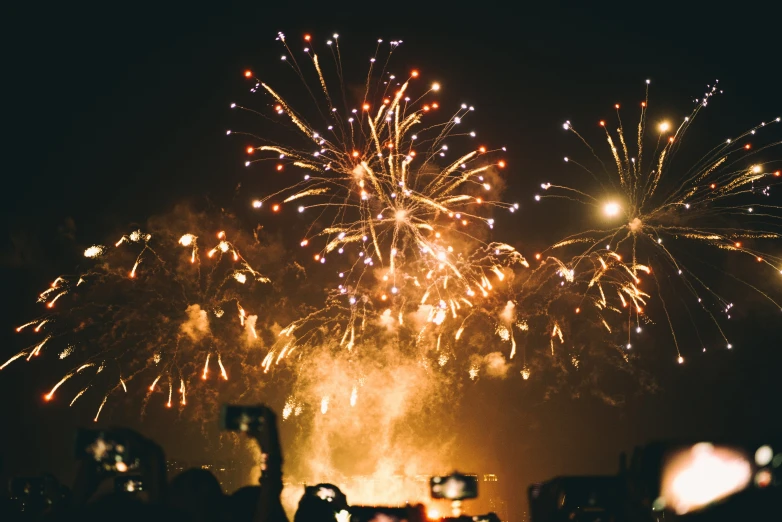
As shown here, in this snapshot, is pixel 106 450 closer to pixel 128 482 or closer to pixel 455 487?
pixel 128 482

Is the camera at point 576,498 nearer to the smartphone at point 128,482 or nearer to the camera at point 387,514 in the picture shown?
the camera at point 387,514

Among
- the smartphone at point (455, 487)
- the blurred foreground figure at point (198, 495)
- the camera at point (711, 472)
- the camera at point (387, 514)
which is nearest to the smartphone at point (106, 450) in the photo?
the blurred foreground figure at point (198, 495)

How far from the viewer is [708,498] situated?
3324 mm

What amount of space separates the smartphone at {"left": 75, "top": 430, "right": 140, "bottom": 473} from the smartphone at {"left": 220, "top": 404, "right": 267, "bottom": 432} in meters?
0.82

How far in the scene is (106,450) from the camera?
402 centimetres

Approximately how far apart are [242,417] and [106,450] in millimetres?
1113

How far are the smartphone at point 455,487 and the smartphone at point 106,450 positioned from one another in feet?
8.09

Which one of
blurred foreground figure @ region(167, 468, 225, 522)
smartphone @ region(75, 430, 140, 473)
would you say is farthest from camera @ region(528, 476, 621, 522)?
smartphone @ region(75, 430, 140, 473)

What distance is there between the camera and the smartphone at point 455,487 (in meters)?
4.95

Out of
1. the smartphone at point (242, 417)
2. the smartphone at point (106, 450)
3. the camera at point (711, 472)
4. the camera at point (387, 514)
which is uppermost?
the smartphone at point (242, 417)

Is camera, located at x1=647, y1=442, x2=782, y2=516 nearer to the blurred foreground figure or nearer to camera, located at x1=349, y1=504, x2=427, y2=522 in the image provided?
camera, located at x1=349, y1=504, x2=427, y2=522

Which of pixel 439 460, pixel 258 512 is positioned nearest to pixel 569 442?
pixel 439 460

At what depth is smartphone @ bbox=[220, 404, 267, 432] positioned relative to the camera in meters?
3.69

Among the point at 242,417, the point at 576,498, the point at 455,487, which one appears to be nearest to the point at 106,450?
the point at 242,417
